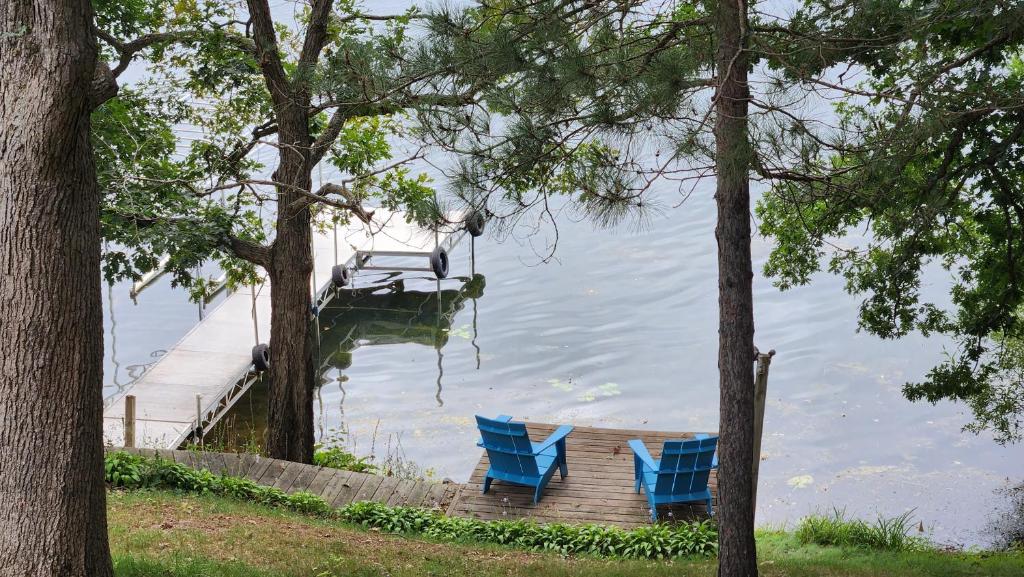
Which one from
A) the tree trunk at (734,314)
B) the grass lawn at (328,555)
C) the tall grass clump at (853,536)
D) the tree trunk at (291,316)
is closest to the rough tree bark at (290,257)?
the tree trunk at (291,316)

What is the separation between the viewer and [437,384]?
18.6 meters

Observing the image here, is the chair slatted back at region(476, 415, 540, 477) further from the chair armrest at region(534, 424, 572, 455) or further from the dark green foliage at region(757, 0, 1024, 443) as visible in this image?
the dark green foliage at region(757, 0, 1024, 443)

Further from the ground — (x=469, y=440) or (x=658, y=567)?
(x=469, y=440)

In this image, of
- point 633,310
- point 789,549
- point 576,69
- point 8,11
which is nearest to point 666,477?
point 789,549

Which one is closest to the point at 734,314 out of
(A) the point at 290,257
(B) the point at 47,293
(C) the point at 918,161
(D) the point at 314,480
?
(C) the point at 918,161

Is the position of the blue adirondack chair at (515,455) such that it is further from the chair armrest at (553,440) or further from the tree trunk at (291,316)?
the tree trunk at (291,316)

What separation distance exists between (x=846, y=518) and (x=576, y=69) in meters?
9.09

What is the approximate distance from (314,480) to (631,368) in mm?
9901

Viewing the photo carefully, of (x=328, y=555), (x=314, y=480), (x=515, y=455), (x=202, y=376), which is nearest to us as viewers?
(x=328, y=555)

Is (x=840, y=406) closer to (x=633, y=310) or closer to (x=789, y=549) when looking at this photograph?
(x=633, y=310)

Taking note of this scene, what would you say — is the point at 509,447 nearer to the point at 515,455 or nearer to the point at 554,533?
the point at 515,455

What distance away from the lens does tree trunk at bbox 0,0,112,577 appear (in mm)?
4914

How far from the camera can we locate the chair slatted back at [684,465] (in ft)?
32.4

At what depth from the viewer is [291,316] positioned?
11.0 metres
